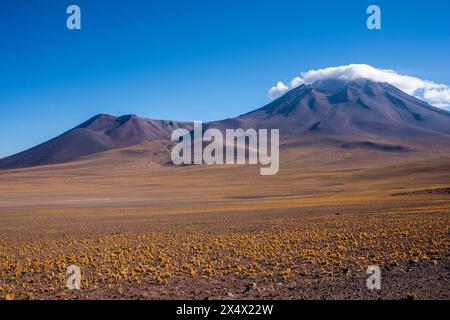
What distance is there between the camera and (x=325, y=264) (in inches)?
598

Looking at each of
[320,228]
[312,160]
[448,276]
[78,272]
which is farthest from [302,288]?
[312,160]

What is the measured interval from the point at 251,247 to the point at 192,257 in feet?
9.65

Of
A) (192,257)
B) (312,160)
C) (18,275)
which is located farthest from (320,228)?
(312,160)

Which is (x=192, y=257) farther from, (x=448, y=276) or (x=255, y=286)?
(x=448, y=276)

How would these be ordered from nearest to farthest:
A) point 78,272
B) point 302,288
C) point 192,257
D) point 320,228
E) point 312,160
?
point 302,288 < point 78,272 < point 192,257 < point 320,228 < point 312,160

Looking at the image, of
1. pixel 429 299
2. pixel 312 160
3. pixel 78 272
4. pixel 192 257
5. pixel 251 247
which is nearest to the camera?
pixel 429 299

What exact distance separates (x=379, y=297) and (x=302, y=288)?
2051 mm

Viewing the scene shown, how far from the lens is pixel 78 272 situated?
1486cm

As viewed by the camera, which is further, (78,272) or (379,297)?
(78,272)

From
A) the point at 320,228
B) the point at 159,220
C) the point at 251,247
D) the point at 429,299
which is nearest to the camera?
the point at 429,299

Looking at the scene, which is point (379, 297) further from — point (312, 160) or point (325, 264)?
point (312, 160)

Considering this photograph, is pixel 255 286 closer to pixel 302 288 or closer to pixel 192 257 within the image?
pixel 302 288

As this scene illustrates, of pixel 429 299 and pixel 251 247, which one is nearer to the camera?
pixel 429 299
